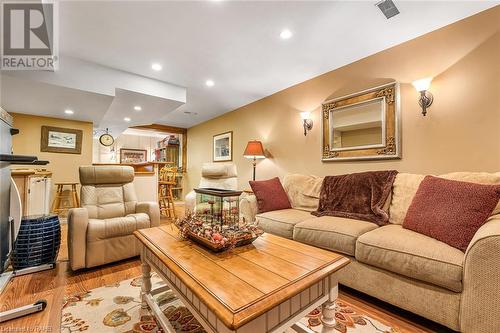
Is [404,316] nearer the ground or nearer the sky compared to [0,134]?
nearer the ground

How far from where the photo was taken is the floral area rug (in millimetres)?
1372

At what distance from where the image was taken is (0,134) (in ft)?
4.56

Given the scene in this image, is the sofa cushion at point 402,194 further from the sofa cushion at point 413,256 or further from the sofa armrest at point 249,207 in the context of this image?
the sofa armrest at point 249,207

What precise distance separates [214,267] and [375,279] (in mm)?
1246

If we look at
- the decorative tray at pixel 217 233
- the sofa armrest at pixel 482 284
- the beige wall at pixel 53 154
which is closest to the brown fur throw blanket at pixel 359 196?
the sofa armrest at pixel 482 284

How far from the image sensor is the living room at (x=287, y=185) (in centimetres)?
119

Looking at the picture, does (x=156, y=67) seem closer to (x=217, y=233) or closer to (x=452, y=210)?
(x=217, y=233)

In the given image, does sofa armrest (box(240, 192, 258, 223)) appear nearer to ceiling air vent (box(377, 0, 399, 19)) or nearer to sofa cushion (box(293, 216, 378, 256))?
sofa cushion (box(293, 216, 378, 256))

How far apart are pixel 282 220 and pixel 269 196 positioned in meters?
0.49

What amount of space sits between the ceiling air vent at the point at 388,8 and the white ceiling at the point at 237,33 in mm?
39

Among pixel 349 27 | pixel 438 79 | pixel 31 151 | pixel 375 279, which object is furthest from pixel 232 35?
→ pixel 31 151

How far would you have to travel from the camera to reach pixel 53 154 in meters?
4.30

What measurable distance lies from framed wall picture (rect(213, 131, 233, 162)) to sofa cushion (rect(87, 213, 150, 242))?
104 inches

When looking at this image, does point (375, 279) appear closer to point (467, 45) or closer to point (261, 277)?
point (261, 277)
